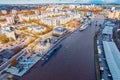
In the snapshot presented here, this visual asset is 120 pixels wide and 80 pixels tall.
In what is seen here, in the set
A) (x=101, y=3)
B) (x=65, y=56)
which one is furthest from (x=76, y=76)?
(x=101, y=3)

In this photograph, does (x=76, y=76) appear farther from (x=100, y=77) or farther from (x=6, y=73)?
(x=6, y=73)

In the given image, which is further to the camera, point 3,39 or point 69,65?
point 3,39

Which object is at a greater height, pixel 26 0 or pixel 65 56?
pixel 26 0

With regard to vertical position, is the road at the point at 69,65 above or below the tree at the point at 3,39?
below

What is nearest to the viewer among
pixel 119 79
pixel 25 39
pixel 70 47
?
pixel 119 79

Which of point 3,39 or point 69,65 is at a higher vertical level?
point 3,39

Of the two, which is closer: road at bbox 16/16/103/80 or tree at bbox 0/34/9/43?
road at bbox 16/16/103/80

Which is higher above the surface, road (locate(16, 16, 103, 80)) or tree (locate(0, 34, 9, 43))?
tree (locate(0, 34, 9, 43))

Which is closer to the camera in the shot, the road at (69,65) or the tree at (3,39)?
the road at (69,65)
